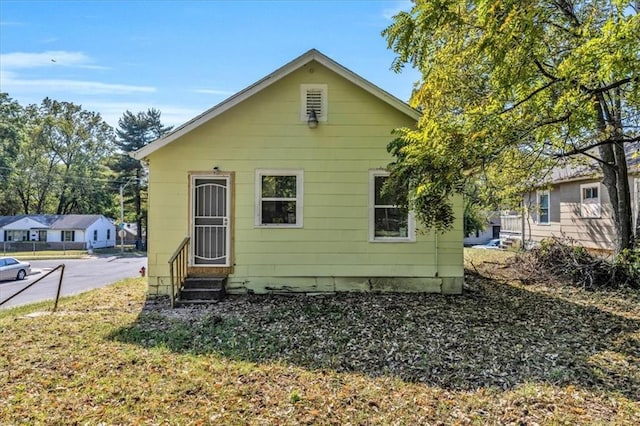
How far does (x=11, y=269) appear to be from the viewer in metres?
19.4

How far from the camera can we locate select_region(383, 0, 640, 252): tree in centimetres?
416

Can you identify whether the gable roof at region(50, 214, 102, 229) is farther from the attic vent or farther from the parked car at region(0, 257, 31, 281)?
the attic vent

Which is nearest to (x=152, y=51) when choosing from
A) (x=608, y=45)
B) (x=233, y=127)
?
(x=233, y=127)

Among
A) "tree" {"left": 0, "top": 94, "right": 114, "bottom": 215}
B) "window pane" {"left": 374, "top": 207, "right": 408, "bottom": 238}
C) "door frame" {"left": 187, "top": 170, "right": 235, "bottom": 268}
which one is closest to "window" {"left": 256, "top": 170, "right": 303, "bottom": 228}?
"door frame" {"left": 187, "top": 170, "right": 235, "bottom": 268}

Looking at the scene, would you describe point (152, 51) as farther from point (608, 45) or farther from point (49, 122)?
point (49, 122)

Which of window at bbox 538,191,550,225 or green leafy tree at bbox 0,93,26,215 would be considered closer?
window at bbox 538,191,550,225

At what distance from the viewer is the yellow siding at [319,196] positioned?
8.02 m

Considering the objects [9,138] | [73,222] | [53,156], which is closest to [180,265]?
[73,222]

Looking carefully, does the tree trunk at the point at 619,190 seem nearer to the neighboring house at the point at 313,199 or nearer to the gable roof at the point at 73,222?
the neighboring house at the point at 313,199

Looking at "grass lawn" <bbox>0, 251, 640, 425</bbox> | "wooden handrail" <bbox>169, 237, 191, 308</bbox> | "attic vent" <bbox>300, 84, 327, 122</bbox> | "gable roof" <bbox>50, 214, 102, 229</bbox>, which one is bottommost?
"grass lawn" <bbox>0, 251, 640, 425</bbox>

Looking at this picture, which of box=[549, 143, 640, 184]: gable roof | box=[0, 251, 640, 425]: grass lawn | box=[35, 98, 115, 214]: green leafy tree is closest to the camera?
box=[0, 251, 640, 425]: grass lawn

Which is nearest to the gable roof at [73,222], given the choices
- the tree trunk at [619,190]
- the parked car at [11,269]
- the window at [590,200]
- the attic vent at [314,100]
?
the parked car at [11,269]

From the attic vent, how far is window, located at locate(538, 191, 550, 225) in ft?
37.3

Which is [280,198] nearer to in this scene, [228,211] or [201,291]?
[228,211]
